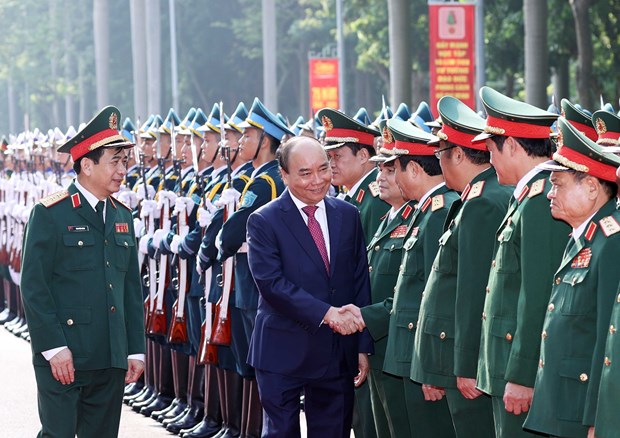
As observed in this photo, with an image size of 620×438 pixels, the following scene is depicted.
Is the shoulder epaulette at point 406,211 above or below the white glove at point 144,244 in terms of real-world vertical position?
above

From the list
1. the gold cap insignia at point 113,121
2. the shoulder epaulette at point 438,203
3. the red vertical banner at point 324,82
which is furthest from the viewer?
the red vertical banner at point 324,82

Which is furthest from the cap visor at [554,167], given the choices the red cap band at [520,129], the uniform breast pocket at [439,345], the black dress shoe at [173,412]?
the black dress shoe at [173,412]

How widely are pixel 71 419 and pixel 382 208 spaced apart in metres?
2.20

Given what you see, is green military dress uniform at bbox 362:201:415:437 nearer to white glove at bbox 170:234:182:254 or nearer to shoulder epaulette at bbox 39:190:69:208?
shoulder epaulette at bbox 39:190:69:208

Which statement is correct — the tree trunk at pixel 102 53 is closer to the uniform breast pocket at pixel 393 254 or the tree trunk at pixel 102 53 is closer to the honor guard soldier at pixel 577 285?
the uniform breast pocket at pixel 393 254

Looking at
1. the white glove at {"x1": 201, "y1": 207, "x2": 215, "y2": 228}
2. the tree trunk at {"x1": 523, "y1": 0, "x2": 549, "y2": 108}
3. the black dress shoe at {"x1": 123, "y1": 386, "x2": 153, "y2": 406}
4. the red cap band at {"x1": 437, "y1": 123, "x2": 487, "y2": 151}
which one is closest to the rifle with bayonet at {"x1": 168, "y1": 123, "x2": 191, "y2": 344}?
the white glove at {"x1": 201, "y1": 207, "x2": 215, "y2": 228}

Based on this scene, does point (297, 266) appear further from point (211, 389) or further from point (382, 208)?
point (211, 389)

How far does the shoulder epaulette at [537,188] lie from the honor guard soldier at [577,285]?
0.30 meters

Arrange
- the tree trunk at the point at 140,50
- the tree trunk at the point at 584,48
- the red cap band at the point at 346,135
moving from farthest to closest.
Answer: the tree trunk at the point at 140,50
the tree trunk at the point at 584,48
the red cap band at the point at 346,135

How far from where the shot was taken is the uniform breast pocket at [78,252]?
7398mm

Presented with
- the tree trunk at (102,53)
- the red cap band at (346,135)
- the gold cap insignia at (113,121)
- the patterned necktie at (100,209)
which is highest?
the tree trunk at (102,53)

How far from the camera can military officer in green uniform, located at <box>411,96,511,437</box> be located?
→ 6535mm

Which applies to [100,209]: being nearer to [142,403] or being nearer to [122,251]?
[122,251]

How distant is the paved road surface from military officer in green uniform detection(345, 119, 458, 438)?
125 inches
